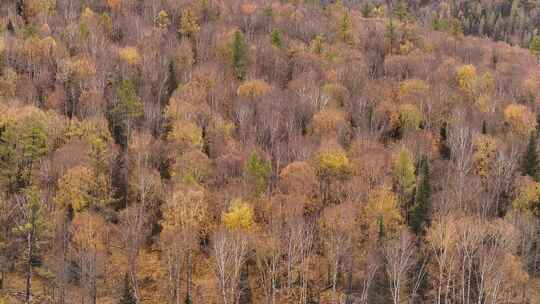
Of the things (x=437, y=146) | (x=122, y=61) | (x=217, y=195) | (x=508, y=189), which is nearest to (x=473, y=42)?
(x=437, y=146)

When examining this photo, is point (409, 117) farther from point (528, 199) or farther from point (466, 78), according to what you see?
point (528, 199)

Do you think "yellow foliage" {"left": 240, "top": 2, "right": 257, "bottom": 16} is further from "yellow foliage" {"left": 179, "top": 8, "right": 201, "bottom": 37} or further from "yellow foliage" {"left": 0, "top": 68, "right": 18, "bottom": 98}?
"yellow foliage" {"left": 0, "top": 68, "right": 18, "bottom": 98}

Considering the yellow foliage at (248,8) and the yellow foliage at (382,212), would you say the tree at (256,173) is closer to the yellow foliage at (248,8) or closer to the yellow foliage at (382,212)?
the yellow foliage at (382,212)

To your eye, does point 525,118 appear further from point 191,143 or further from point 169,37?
point 169,37

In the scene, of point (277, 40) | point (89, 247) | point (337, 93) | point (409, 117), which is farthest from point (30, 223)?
point (277, 40)

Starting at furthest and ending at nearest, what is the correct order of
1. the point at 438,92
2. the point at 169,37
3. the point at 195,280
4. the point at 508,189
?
the point at 169,37 < the point at 438,92 < the point at 508,189 < the point at 195,280

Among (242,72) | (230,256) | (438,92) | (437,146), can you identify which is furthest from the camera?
(242,72)
